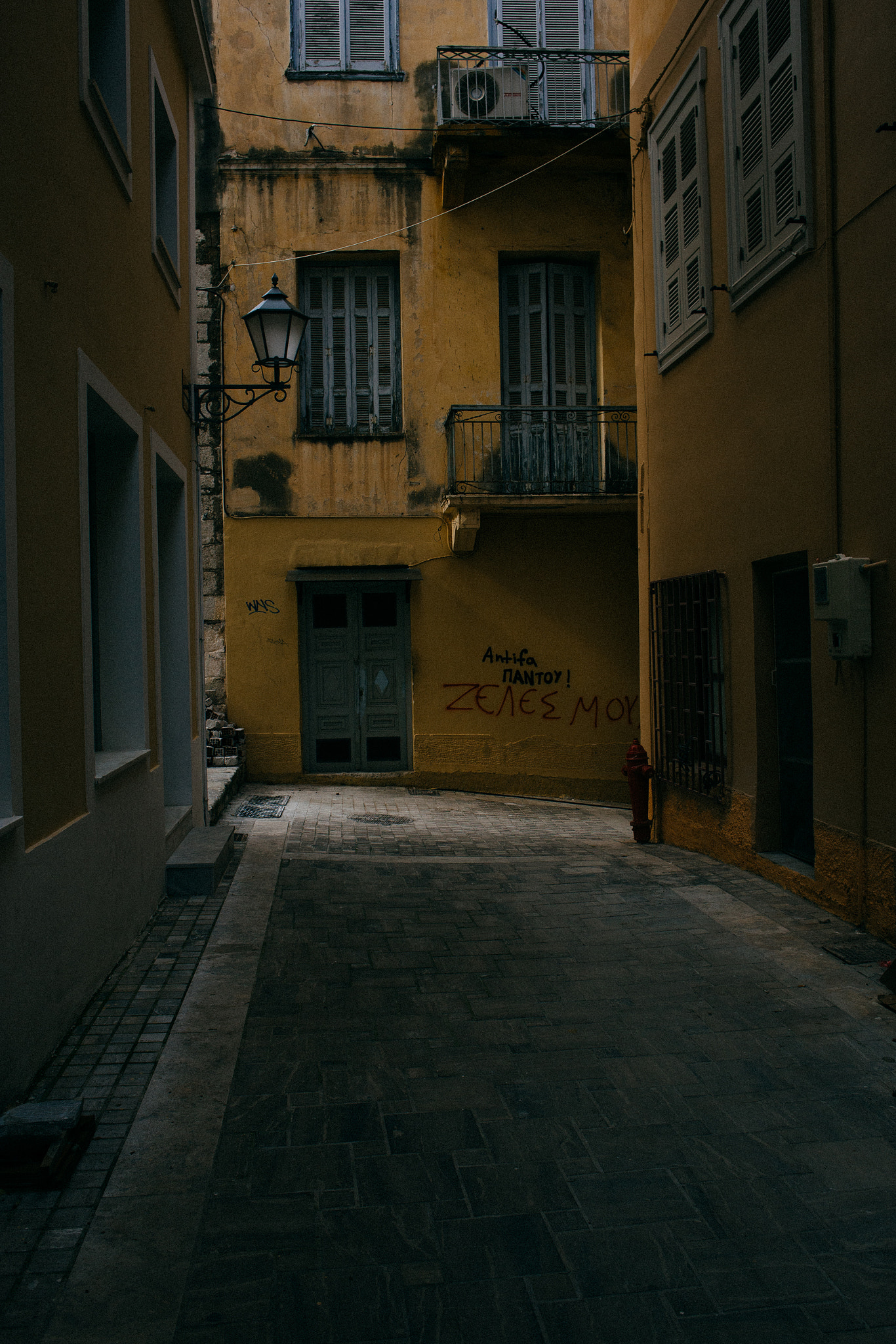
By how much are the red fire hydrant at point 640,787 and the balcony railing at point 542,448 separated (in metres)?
4.91

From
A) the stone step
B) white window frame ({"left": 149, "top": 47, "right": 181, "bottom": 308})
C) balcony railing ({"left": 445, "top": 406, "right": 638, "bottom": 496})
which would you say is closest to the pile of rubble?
balcony railing ({"left": 445, "top": 406, "right": 638, "bottom": 496})

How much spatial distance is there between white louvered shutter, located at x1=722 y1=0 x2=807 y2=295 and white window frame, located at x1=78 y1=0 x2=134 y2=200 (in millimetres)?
4019

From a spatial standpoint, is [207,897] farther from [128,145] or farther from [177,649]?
[128,145]

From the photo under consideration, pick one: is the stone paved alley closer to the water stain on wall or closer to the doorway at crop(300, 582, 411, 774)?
the doorway at crop(300, 582, 411, 774)

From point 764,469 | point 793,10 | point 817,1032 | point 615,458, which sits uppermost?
point 793,10

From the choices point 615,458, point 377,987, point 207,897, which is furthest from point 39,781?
point 615,458

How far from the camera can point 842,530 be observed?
607cm

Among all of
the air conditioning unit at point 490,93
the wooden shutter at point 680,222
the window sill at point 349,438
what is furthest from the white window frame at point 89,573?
the air conditioning unit at point 490,93

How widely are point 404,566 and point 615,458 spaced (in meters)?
3.07

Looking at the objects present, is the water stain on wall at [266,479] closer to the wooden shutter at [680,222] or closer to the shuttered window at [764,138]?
the wooden shutter at [680,222]

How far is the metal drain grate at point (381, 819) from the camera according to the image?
1081 cm

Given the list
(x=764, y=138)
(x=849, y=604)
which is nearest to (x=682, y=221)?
(x=764, y=138)

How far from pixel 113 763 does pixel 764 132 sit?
18.9 feet

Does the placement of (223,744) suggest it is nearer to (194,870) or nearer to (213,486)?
(213,486)
